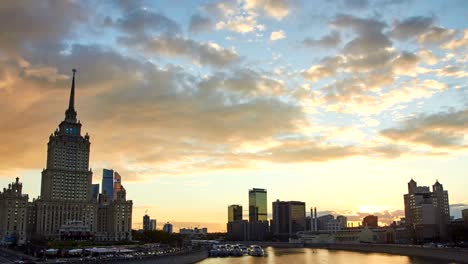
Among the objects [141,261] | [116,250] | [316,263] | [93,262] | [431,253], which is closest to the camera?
[93,262]

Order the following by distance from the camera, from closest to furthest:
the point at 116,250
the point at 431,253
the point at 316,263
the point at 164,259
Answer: the point at 164,259
the point at 116,250
the point at 316,263
the point at 431,253

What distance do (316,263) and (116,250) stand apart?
64089 millimetres

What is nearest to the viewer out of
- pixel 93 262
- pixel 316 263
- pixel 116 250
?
pixel 93 262

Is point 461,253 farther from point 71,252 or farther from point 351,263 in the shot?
point 71,252

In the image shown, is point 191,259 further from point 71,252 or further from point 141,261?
point 141,261

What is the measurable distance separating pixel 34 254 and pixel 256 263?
226ft

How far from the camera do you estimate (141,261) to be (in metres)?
113

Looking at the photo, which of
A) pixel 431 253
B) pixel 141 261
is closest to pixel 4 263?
pixel 141 261

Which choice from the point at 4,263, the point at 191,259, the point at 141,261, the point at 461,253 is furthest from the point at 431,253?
the point at 4,263

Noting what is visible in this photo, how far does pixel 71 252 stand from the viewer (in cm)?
13600

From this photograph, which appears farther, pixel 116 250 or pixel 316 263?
pixel 316 263

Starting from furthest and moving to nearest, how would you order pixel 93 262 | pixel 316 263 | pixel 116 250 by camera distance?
pixel 316 263 → pixel 116 250 → pixel 93 262

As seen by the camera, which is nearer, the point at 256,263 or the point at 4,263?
the point at 4,263

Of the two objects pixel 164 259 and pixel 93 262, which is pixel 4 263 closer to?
pixel 93 262
